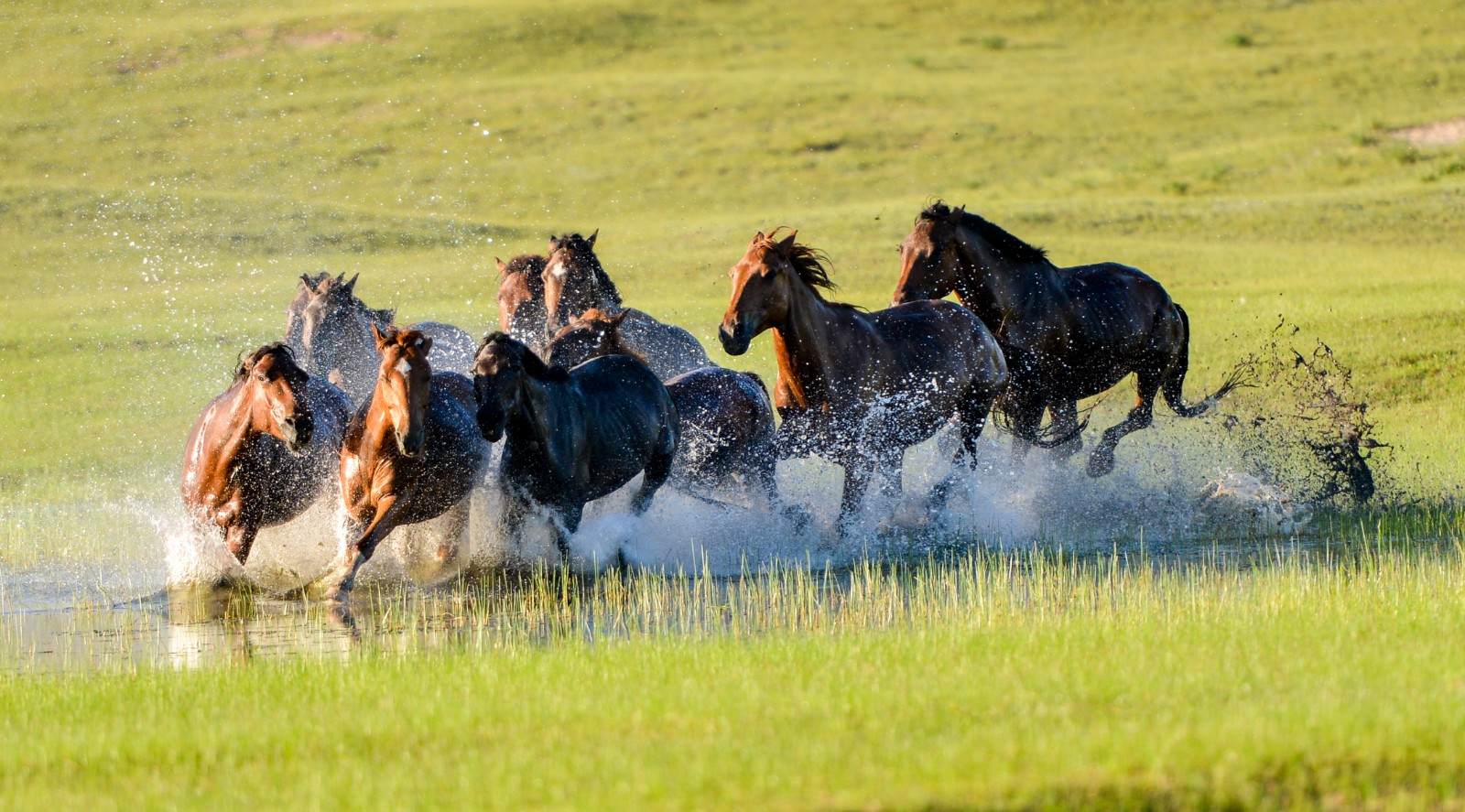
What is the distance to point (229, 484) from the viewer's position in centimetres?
1111

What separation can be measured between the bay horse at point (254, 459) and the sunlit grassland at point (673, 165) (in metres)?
5.79

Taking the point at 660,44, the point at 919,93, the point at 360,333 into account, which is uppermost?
the point at 660,44

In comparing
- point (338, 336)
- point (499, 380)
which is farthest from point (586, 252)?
point (499, 380)

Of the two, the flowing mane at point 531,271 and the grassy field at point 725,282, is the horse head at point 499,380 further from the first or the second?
the flowing mane at point 531,271

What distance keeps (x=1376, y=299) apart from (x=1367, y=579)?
555 inches

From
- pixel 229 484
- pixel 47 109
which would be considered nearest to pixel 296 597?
pixel 229 484

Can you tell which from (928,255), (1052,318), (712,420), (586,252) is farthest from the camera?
(586,252)

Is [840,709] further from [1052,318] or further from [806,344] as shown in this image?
[1052,318]

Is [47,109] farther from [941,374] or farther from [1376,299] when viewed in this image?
[941,374]

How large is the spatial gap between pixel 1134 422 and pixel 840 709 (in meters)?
8.89

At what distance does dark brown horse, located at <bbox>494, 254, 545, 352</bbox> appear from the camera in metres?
14.8

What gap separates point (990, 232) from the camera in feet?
44.0

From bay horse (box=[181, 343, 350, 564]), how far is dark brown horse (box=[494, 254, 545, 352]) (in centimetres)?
322

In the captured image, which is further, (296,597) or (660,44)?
(660,44)
